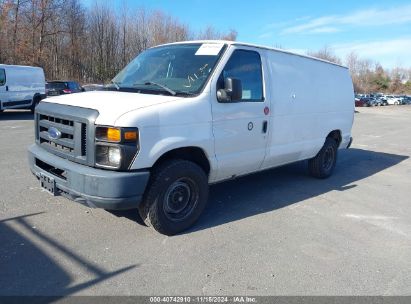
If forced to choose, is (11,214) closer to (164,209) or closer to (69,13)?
(164,209)

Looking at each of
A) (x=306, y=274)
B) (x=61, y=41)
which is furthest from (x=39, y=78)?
(x=61, y=41)

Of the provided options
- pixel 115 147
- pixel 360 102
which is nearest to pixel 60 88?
pixel 115 147

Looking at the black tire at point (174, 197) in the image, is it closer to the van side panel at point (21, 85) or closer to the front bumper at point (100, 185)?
the front bumper at point (100, 185)

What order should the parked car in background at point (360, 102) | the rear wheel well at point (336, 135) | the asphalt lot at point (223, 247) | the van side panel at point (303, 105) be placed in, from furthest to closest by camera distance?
the parked car in background at point (360, 102), the rear wheel well at point (336, 135), the van side panel at point (303, 105), the asphalt lot at point (223, 247)

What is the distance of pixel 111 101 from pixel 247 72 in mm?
1926

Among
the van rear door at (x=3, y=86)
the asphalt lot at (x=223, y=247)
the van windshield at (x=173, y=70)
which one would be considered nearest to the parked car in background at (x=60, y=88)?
the van rear door at (x=3, y=86)

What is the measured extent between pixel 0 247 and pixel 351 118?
666cm

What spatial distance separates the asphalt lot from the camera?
3.28 m

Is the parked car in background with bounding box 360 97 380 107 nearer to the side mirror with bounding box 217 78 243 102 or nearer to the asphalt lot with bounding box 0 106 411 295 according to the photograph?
the asphalt lot with bounding box 0 106 411 295

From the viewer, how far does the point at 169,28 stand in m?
51.6

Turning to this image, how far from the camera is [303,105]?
5.92 metres

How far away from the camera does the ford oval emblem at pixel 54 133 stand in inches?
159

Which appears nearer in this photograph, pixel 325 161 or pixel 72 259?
pixel 72 259

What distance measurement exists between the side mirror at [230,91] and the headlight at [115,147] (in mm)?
1235
